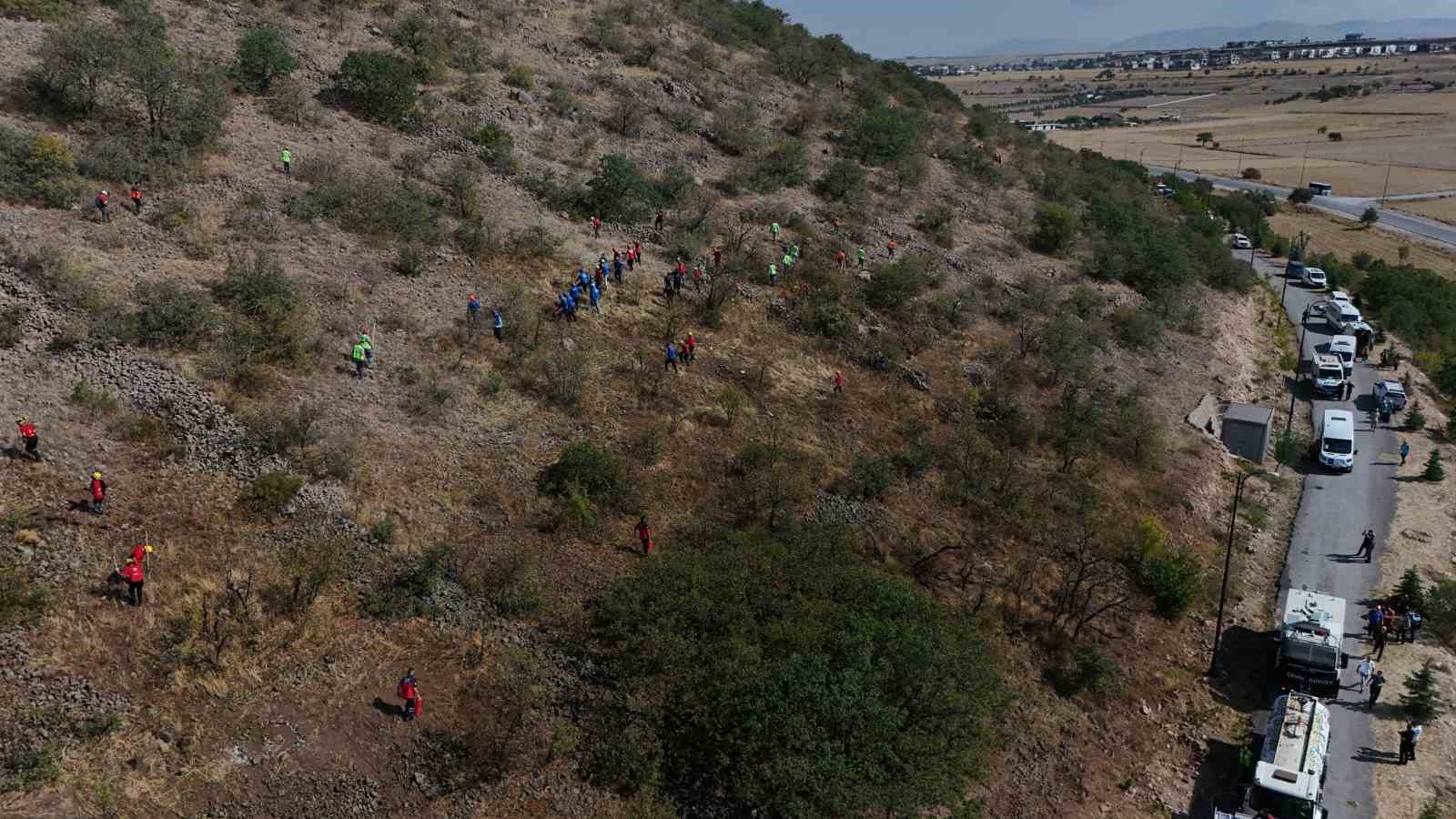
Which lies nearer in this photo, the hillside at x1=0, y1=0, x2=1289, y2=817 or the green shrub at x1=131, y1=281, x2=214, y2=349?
the hillside at x1=0, y1=0, x2=1289, y2=817

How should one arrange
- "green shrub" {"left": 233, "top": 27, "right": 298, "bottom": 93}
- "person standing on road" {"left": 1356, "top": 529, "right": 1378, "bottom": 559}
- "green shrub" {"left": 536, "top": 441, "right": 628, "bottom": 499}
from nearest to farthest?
"green shrub" {"left": 536, "top": 441, "right": 628, "bottom": 499}, "person standing on road" {"left": 1356, "top": 529, "right": 1378, "bottom": 559}, "green shrub" {"left": 233, "top": 27, "right": 298, "bottom": 93}

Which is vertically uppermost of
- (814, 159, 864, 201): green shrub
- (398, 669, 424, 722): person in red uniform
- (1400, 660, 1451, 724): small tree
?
(814, 159, 864, 201): green shrub

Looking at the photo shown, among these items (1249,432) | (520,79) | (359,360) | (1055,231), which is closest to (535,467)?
(359,360)

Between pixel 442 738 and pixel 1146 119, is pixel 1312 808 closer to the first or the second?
pixel 442 738

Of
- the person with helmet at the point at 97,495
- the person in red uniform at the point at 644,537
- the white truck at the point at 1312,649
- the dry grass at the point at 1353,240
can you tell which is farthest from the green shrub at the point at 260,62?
the dry grass at the point at 1353,240

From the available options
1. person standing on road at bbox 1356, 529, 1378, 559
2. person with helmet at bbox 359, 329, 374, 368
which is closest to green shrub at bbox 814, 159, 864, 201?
person with helmet at bbox 359, 329, 374, 368

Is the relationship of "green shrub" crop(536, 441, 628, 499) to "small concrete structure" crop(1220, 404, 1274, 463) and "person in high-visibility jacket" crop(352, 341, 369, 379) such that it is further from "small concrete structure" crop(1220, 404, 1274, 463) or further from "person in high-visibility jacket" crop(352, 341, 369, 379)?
"small concrete structure" crop(1220, 404, 1274, 463)

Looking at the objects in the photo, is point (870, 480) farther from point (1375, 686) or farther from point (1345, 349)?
point (1345, 349)
